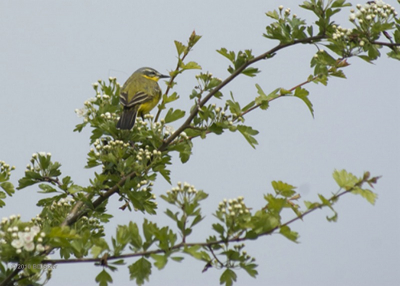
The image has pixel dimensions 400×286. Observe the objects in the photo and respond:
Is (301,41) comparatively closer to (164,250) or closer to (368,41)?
(368,41)

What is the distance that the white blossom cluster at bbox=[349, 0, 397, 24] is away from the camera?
4.91 meters

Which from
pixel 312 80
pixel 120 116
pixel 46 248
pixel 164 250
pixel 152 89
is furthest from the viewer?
pixel 152 89

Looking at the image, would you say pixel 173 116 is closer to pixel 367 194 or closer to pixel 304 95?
pixel 304 95

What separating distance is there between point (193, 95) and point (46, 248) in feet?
5.73

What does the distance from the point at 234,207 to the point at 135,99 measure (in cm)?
382

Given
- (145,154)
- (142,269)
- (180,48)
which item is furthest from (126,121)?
(142,269)

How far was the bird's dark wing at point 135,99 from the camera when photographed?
6.70m

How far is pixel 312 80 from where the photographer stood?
207 inches

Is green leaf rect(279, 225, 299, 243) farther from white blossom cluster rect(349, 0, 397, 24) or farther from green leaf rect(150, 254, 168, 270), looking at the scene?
white blossom cluster rect(349, 0, 397, 24)

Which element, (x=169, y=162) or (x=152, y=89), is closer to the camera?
(x=169, y=162)

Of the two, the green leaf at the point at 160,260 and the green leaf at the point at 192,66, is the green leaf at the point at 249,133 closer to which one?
the green leaf at the point at 192,66

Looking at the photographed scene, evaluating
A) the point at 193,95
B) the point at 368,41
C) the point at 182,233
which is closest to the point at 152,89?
the point at 193,95

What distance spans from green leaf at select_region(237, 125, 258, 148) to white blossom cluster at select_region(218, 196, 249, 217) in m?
1.23

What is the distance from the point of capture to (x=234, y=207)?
148 inches
